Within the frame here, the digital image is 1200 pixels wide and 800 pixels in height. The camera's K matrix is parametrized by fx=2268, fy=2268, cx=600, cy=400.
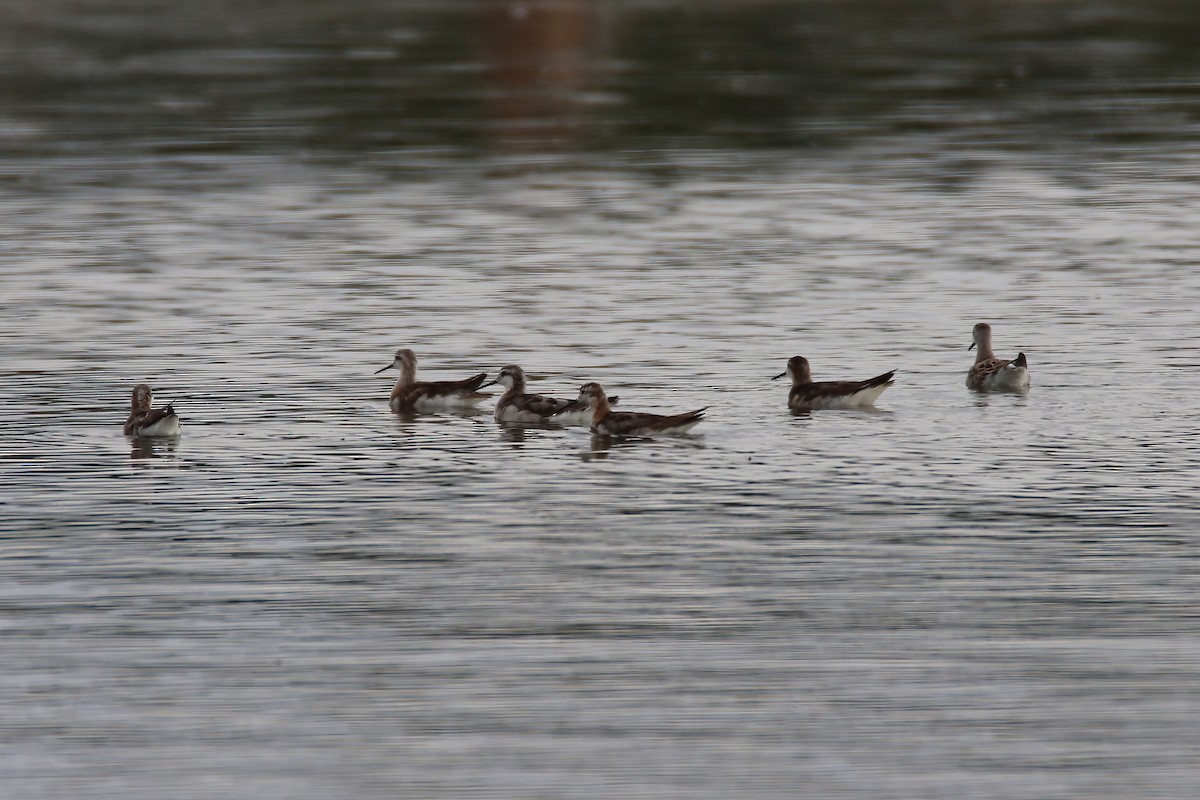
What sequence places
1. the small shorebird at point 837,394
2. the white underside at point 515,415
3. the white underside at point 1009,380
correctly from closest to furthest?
the white underside at point 515,415 < the small shorebird at point 837,394 < the white underside at point 1009,380

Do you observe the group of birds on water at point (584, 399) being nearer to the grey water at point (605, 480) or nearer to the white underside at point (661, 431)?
the white underside at point (661, 431)

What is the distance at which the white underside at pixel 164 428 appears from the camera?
17.9 metres

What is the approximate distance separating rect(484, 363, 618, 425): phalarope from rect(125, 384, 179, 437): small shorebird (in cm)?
274

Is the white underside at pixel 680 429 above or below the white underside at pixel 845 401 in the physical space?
below

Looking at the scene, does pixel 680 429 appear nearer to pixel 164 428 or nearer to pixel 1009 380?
pixel 1009 380

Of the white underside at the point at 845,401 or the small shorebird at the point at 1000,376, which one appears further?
the small shorebird at the point at 1000,376

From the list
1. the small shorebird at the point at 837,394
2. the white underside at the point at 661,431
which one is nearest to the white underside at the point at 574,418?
the white underside at the point at 661,431

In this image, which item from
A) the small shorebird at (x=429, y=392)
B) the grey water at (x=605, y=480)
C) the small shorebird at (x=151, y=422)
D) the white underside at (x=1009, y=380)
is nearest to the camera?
the grey water at (x=605, y=480)

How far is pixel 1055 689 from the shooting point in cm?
1130

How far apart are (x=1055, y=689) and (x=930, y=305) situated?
14.3 m

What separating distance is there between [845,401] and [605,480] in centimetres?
325

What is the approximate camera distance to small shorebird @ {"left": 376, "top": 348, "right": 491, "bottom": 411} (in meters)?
19.4

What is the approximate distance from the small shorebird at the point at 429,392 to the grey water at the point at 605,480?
26 cm

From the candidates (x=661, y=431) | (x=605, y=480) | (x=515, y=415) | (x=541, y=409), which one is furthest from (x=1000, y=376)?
(x=605, y=480)
